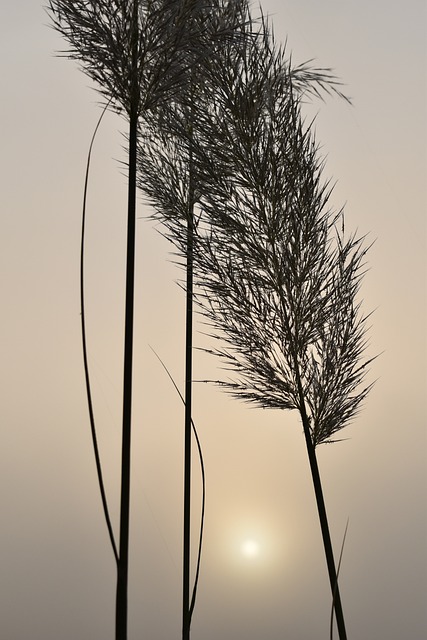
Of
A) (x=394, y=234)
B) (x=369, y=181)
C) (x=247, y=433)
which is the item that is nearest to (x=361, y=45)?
(x=369, y=181)

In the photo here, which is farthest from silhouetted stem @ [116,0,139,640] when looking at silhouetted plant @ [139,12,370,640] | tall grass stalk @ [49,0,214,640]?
silhouetted plant @ [139,12,370,640]

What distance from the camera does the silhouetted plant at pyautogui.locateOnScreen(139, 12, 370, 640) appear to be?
134cm

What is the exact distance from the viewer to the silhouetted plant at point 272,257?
1.34m

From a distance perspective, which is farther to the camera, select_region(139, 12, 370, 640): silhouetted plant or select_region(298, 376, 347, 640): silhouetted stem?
select_region(139, 12, 370, 640): silhouetted plant

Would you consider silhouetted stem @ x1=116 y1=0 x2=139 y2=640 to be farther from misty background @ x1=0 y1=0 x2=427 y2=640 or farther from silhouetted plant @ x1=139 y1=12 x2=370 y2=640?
misty background @ x1=0 y1=0 x2=427 y2=640

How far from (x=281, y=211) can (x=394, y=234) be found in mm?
1414

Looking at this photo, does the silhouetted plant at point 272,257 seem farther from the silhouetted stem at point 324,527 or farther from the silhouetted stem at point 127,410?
the silhouetted stem at point 127,410

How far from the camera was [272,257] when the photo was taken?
Result: 135 cm

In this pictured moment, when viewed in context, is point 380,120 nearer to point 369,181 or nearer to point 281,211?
point 369,181

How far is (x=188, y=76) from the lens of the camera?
3.66ft

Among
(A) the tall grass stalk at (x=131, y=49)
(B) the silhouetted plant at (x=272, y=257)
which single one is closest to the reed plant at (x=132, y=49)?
(A) the tall grass stalk at (x=131, y=49)

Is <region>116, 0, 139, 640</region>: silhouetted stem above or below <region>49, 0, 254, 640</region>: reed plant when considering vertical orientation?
below

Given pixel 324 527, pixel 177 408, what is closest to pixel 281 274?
pixel 324 527

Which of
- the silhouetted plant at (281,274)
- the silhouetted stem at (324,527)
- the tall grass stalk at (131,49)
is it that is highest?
the tall grass stalk at (131,49)
